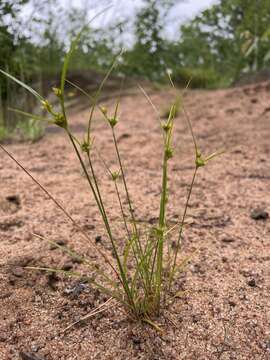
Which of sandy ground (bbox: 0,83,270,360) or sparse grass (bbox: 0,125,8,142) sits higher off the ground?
sparse grass (bbox: 0,125,8,142)

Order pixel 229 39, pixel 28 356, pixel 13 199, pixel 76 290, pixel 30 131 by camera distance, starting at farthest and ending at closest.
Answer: pixel 229 39, pixel 30 131, pixel 13 199, pixel 76 290, pixel 28 356

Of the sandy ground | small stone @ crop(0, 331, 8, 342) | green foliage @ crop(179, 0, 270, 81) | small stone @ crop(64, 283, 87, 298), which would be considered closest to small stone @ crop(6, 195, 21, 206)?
the sandy ground

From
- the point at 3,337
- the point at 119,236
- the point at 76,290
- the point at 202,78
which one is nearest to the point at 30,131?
the point at 119,236

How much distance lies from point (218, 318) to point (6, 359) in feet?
1.51

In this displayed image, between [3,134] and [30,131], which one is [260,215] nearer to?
[30,131]

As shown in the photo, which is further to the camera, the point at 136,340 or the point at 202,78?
the point at 202,78

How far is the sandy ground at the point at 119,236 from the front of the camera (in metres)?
0.85

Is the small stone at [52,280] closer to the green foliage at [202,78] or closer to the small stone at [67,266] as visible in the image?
the small stone at [67,266]

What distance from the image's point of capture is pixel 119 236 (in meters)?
1.26

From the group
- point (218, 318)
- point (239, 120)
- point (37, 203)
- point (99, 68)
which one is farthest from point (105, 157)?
point (99, 68)

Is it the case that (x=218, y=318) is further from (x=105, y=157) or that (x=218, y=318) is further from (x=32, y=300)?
(x=105, y=157)

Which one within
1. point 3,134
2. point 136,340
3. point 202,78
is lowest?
point 136,340

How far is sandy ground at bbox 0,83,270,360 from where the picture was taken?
850 millimetres

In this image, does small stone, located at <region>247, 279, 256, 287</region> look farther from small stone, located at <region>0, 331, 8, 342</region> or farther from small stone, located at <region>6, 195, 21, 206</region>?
small stone, located at <region>6, 195, 21, 206</region>
